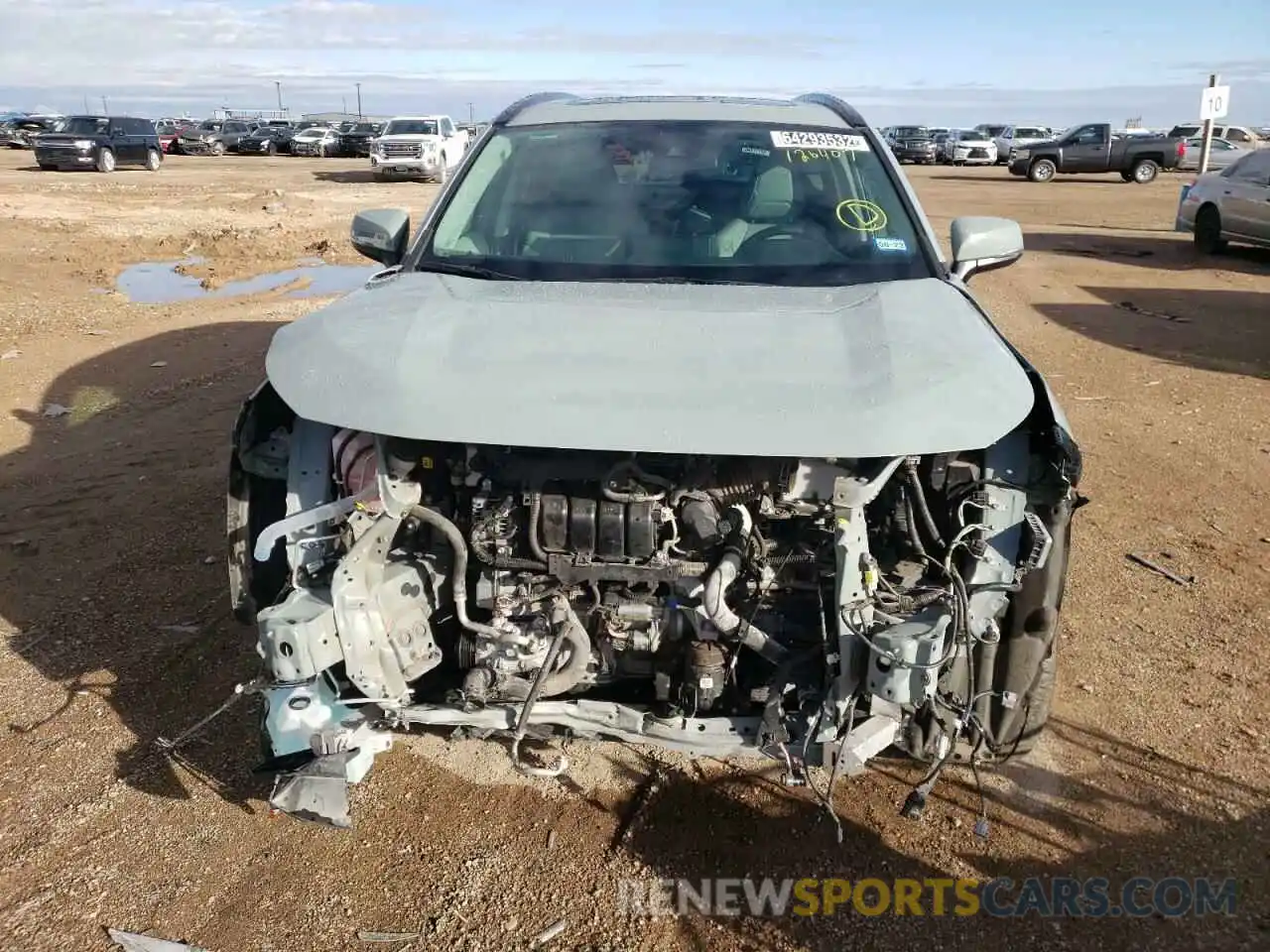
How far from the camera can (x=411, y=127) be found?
28797mm

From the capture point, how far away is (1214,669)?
3.83 m

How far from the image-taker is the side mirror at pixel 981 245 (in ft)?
11.9

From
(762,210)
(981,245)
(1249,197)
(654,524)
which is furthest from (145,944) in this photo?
(1249,197)

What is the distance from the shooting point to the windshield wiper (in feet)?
11.0

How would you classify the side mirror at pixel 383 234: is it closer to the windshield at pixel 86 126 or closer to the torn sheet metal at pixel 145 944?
the torn sheet metal at pixel 145 944

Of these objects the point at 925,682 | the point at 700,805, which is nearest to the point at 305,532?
the point at 700,805

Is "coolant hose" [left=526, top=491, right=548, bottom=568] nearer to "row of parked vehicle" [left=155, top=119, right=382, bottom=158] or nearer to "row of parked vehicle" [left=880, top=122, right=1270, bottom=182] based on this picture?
"row of parked vehicle" [left=880, top=122, right=1270, bottom=182]

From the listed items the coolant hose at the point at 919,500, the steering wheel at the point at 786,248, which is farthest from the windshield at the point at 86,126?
the coolant hose at the point at 919,500

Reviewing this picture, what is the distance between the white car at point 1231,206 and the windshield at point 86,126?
28.6 m

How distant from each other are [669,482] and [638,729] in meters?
0.69

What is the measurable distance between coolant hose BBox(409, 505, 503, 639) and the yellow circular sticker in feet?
6.09

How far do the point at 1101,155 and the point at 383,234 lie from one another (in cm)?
3101

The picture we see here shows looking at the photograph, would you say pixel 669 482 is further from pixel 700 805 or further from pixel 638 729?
pixel 700 805

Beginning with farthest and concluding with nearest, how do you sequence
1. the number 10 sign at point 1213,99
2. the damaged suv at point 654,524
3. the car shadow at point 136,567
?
the number 10 sign at point 1213,99
the car shadow at point 136,567
the damaged suv at point 654,524
